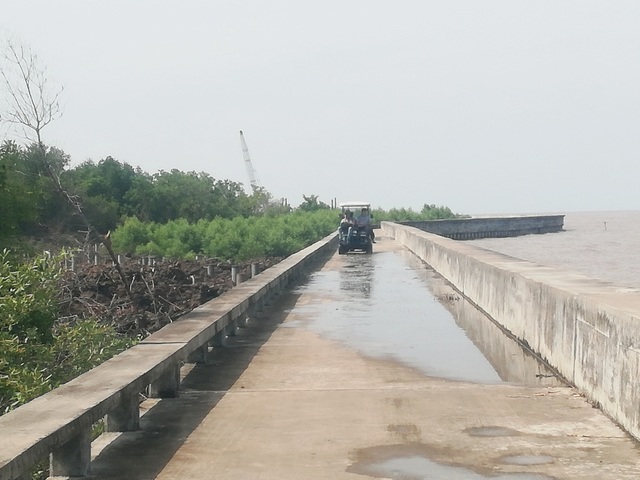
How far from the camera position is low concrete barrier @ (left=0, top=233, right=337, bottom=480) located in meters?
6.12

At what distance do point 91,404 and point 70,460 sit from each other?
1.67ft

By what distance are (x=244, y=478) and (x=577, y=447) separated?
272 cm

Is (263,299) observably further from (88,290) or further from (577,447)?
(577,447)

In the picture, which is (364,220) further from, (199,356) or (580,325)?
(580,325)

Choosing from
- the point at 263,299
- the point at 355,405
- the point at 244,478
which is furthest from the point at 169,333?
the point at 263,299

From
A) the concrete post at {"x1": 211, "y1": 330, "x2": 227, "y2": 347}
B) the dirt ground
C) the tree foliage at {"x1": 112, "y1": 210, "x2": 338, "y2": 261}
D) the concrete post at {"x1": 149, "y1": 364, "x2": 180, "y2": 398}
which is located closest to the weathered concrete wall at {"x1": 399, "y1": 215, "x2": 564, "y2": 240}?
the tree foliage at {"x1": 112, "y1": 210, "x2": 338, "y2": 261}

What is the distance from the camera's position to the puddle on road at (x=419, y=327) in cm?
1195

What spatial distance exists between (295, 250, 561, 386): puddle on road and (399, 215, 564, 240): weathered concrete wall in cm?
6451

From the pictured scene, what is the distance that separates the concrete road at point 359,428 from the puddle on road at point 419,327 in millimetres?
272

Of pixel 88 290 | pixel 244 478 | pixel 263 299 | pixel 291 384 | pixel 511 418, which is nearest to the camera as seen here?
pixel 244 478

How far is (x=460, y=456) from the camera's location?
731 centimetres

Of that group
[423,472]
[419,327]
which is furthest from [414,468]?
[419,327]

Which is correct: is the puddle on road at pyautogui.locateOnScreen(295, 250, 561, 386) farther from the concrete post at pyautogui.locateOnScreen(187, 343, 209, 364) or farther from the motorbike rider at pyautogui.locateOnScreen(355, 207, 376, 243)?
the motorbike rider at pyautogui.locateOnScreen(355, 207, 376, 243)

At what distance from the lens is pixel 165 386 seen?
9.86 m
